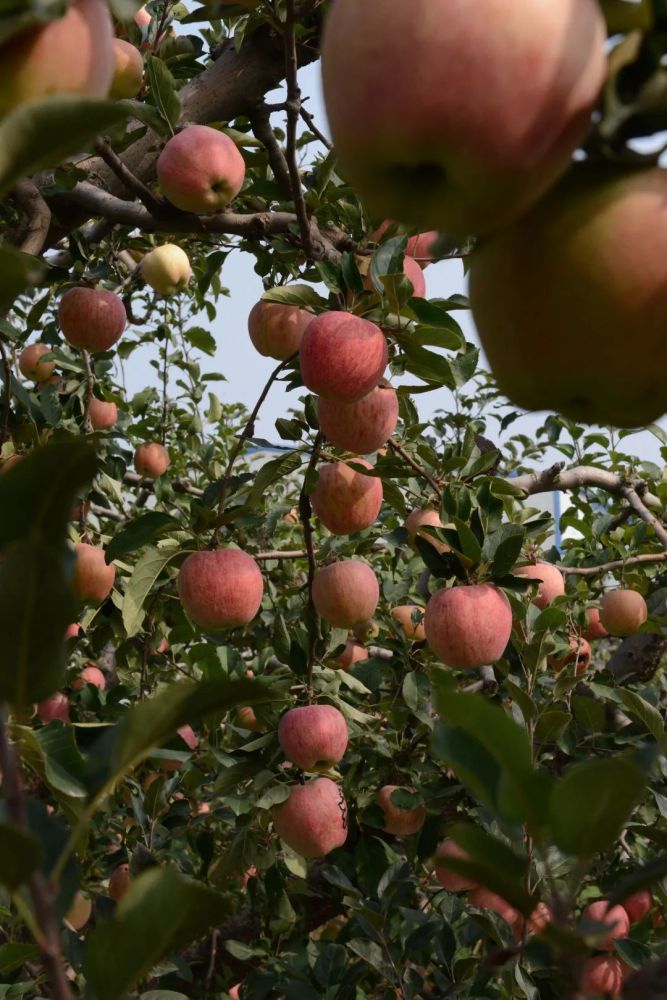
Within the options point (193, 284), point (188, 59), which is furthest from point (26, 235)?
point (193, 284)

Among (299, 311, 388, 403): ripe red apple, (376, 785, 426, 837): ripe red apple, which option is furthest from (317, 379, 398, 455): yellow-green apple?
(376, 785, 426, 837): ripe red apple

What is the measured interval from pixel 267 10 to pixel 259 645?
1778 mm

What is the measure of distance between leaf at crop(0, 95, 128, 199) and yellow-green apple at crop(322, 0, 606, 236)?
14 cm

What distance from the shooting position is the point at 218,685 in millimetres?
569

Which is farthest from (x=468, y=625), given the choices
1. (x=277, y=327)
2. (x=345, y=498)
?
(x=277, y=327)

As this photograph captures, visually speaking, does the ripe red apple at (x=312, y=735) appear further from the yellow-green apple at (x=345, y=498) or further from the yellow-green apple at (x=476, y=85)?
the yellow-green apple at (x=476, y=85)

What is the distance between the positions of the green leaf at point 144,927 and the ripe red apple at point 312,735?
1.36 metres

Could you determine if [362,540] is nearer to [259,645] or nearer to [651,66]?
[259,645]

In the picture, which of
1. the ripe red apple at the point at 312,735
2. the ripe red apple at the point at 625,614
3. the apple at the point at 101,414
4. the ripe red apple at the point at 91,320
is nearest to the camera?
the ripe red apple at the point at 312,735

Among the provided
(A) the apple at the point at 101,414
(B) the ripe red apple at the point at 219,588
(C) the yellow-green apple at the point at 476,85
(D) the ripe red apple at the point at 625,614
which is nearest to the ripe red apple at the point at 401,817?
(B) the ripe red apple at the point at 219,588

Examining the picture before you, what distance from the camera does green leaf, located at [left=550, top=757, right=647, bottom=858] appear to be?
1.69ft

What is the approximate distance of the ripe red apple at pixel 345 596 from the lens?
2.06 meters

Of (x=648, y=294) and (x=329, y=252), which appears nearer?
(x=648, y=294)

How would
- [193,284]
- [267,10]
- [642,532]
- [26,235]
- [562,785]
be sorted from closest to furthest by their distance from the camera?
[562,785] < [267,10] < [26,235] < [642,532] < [193,284]
